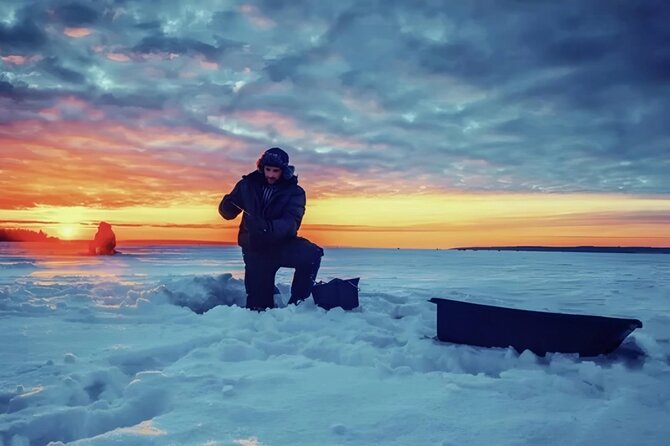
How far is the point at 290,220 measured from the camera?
5.10m

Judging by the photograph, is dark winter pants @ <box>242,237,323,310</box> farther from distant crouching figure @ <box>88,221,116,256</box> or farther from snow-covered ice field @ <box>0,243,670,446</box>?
distant crouching figure @ <box>88,221,116,256</box>

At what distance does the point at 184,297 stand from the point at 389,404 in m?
4.67

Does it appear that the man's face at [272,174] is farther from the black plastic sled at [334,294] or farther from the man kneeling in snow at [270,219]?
the black plastic sled at [334,294]

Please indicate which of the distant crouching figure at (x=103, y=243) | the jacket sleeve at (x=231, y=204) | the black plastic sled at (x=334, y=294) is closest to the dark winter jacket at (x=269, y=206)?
the jacket sleeve at (x=231, y=204)

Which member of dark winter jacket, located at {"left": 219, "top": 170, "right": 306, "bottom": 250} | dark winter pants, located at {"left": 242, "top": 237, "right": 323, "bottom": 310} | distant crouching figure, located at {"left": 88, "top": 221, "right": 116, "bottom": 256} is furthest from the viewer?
distant crouching figure, located at {"left": 88, "top": 221, "right": 116, "bottom": 256}

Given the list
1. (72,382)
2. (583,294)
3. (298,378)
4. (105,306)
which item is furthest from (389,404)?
(583,294)

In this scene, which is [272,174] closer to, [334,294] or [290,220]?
[290,220]

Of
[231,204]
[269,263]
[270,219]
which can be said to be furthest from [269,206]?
[269,263]

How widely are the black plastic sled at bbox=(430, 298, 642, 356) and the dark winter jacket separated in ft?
7.09

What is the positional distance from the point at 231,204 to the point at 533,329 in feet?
11.9

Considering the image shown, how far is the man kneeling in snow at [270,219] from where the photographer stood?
5094 millimetres

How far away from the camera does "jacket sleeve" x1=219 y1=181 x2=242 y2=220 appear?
5.27 metres

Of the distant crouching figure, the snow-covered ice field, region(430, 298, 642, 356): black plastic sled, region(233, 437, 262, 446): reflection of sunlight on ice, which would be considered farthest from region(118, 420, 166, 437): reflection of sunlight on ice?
the distant crouching figure

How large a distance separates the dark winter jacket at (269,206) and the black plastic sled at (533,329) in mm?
2160
